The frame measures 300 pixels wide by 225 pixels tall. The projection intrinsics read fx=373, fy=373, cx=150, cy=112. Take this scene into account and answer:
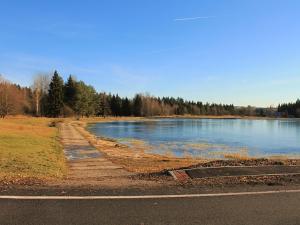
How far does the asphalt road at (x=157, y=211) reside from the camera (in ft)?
19.6

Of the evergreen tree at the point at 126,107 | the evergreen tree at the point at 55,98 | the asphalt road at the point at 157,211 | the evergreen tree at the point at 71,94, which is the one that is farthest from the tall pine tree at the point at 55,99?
the asphalt road at the point at 157,211

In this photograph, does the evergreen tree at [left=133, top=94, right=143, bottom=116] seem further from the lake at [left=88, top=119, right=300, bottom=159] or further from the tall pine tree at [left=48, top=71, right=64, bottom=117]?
the lake at [left=88, top=119, right=300, bottom=159]

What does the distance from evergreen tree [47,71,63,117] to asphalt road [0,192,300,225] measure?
3877 inches

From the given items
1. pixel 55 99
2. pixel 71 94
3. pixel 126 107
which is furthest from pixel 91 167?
pixel 126 107

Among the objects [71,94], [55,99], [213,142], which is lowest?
[213,142]

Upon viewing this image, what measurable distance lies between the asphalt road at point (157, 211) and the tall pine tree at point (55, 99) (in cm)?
9847

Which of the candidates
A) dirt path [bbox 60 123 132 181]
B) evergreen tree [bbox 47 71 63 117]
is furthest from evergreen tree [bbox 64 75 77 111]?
dirt path [bbox 60 123 132 181]

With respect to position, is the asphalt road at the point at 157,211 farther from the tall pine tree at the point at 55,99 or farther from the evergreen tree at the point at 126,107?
the evergreen tree at the point at 126,107

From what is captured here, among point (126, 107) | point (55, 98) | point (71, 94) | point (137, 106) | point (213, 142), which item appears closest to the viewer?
point (213, 142)

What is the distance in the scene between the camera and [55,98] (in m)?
103

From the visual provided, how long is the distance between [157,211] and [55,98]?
327 feet

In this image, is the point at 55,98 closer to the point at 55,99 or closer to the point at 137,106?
the point at 55,99

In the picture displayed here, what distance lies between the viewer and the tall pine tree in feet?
337

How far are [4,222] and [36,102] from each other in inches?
4030
